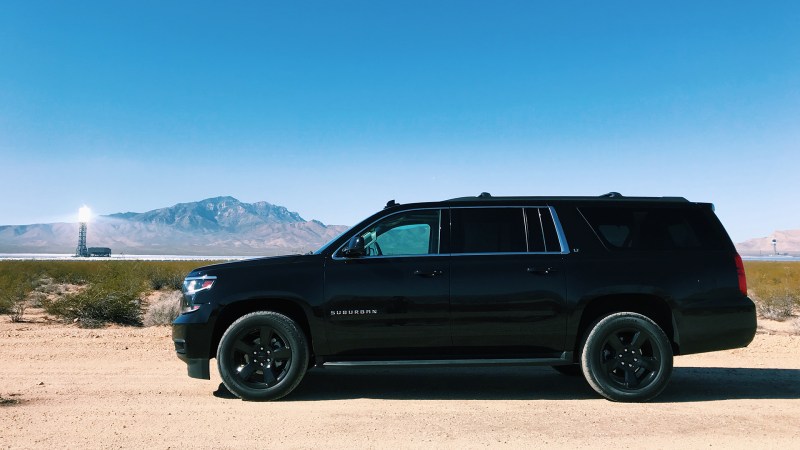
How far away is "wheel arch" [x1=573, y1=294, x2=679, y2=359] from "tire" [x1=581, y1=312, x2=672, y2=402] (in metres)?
0.13

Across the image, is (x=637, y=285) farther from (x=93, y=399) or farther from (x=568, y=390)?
(x=93, y=399)

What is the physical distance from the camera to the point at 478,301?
6.41 metres

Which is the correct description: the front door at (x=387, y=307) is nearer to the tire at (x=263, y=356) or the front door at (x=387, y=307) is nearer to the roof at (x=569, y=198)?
the tire at (x=263, y=356)

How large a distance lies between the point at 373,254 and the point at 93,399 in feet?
10.4

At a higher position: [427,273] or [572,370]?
[427,273]

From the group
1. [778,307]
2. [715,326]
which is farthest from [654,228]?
[778,307]

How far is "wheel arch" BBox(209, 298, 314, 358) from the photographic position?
658 centimetres

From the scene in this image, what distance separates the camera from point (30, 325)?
14234 millimetres

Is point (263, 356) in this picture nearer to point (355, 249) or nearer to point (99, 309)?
point (355, 249)

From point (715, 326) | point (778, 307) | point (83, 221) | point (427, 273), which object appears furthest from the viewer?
point (83, 221)

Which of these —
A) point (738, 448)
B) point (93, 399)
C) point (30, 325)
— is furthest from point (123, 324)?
point (738, 448)

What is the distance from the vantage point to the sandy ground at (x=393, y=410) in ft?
16.7

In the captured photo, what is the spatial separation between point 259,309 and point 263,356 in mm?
489

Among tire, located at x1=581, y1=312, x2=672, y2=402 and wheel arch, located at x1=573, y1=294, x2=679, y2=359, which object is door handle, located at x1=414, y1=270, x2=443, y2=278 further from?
tire, located at x1=581, y1=312, x2=672, y2=402
